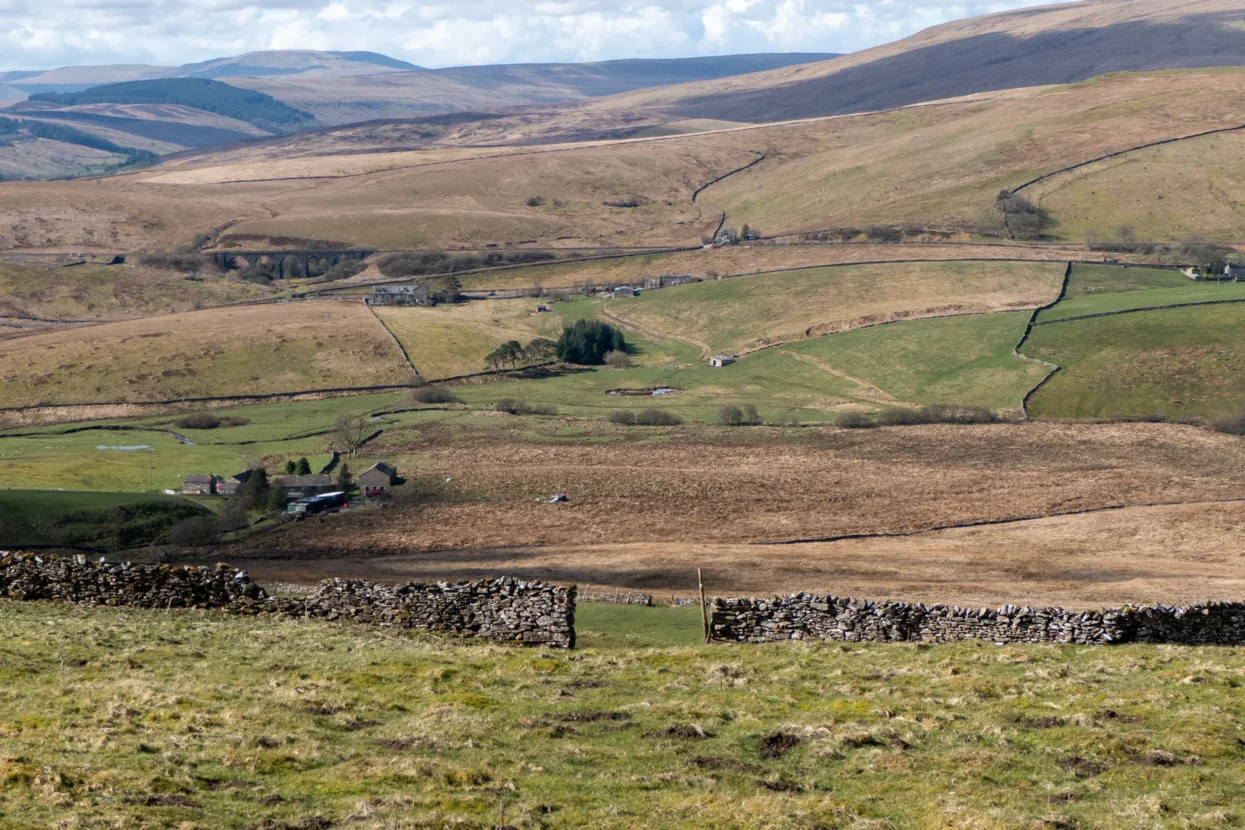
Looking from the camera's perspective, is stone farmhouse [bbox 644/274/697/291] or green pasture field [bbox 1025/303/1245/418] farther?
stone farmhouse [bbox 644/274/697/291]

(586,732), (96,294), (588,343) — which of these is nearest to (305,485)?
(588,343)

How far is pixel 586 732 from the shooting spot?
20.8 meters

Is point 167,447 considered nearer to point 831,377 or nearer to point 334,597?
point 831,377

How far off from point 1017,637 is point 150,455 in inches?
3376

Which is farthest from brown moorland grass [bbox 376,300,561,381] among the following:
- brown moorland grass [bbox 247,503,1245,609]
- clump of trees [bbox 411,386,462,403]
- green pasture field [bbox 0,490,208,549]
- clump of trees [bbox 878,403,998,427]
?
brown moorland grass [bbox 247,503,1245,609]

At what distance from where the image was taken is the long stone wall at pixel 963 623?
30.0m

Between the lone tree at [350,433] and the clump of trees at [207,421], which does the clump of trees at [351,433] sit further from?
the clump of trees at [207,421]

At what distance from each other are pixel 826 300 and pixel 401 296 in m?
61.3

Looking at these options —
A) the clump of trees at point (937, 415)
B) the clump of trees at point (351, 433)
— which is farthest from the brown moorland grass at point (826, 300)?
the clump of trees at point (351, 433)

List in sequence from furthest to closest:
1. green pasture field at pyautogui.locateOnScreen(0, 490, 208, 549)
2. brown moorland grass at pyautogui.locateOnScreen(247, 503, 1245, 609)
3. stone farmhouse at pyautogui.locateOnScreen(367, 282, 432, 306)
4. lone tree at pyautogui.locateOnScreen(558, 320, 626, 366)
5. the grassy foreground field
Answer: stone farmhouse at pyautogui.locateOnScreen(367, 282, 432, 306) → lone tree at pyautogui.locateOnScreen(558, 320, 626, 366) → green pasture field at pyautogui.locateOnScreen(0, 490, 208, 549) → brown moorland grass at pyautogui.locateOnScreen(247, 503, 1245, 609) → the grassy foreground field

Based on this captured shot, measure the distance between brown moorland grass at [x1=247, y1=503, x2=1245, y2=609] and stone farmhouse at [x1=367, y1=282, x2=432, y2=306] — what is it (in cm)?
12044

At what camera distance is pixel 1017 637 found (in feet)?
98.9

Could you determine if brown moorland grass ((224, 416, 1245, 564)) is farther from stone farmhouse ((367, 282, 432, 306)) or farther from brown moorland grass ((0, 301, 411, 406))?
stone farmhouse ((367, 282, 432, 306))

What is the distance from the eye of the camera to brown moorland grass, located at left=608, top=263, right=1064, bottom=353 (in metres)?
153
